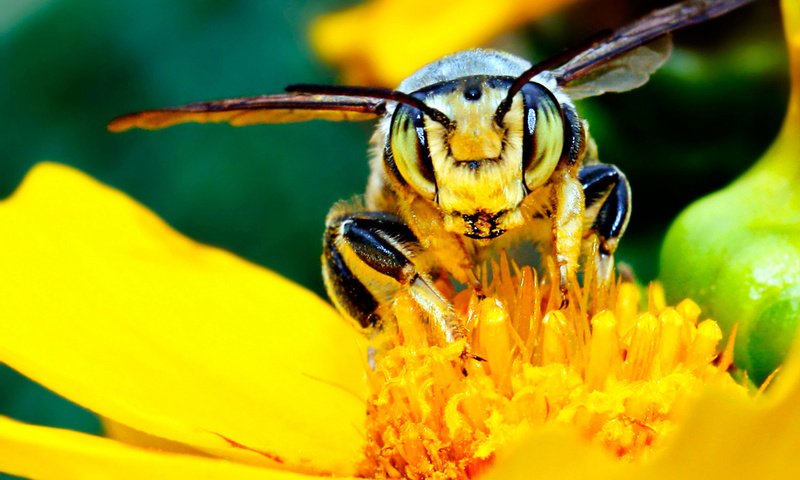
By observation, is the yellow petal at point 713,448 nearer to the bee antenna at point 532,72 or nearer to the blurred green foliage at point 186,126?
the bee antenna at point 532,72

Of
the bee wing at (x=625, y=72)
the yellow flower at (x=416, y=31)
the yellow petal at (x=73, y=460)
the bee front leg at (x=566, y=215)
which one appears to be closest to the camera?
the yellow petal at (x=73, y=460)

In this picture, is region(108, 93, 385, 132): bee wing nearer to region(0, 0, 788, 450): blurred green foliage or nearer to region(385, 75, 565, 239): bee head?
region(385, 75, 565, 239): bee head

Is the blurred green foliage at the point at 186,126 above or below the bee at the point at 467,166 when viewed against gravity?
above

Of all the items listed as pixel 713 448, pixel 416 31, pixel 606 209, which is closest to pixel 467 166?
pixel 606 209

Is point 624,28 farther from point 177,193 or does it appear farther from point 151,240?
point 177,193

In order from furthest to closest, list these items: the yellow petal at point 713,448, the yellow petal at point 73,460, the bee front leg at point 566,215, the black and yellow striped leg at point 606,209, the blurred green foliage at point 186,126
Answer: the blurred green foliage at point 186,126, the black and yellow striped leg at point 606,209, the bee front leg at point 566,215, the yellow petal at point 73,460, the yellow petal at point 713,448

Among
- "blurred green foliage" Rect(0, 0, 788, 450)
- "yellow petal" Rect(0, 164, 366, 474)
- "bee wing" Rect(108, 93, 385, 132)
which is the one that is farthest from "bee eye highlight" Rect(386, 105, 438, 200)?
"blurred green foliage" Rect(0, 0, 788, 450)

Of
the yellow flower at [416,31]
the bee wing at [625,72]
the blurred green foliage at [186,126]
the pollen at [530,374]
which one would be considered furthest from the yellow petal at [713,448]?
the blurred green foliage at [186,126]

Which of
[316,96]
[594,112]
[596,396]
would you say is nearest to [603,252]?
[596,396]
